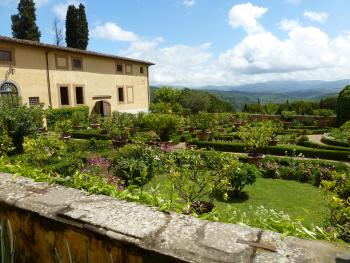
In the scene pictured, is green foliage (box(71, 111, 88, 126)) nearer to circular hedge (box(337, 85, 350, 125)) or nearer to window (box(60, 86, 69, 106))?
window (box(60, 86, 69, 106))

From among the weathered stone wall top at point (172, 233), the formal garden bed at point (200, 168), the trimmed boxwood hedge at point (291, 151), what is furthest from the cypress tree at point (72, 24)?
the weathered stone wall top at point (172, 233)

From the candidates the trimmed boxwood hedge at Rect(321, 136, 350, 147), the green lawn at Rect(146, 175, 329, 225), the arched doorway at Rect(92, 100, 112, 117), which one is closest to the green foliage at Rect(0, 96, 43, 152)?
the green lawn at Rect(146, 175, 329, 225)

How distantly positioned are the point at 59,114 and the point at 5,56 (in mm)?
5162

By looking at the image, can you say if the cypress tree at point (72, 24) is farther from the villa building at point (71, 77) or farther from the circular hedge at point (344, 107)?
the circular hedge at point (344, 107)

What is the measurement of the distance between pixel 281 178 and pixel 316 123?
16769mm

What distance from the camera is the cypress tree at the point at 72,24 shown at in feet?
112

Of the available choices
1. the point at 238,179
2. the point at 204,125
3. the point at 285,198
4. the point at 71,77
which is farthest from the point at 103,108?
the point at 285,198

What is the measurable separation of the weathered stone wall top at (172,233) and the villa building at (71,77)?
1861 centimetres

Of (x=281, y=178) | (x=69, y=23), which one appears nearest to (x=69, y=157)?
(x=281, y=178)

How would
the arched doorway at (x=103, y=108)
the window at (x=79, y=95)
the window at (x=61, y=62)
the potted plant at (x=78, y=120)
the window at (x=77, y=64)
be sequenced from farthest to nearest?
the arched doorway at (x=103, y=108)
the window at (x=79, y=95)
the window at (x=77, y=64)
the window at (x=61, y=62)
the potted plant at (x=78, y=120)

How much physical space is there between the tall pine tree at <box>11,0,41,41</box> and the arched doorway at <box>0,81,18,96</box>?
46.0 ft


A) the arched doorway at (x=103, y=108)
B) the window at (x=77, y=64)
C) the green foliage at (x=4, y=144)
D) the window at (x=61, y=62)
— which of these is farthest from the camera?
the arched doorway at (x=103, y=108)

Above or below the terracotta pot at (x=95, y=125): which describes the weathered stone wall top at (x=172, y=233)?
above

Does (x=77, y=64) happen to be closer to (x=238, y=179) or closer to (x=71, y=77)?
(x=71, y=77)
